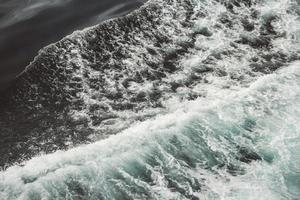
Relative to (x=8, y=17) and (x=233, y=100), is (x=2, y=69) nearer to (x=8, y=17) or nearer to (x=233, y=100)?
(x=8, y=17)

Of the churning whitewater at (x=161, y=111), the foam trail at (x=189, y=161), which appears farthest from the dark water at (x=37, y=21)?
the foam trail at (x=189, y=161)

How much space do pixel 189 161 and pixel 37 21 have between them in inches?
184

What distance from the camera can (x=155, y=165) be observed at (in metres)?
6.56

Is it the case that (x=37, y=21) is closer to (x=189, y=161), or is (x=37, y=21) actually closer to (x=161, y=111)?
(x=161, y=111)

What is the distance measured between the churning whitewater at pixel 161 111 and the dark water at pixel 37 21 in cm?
26

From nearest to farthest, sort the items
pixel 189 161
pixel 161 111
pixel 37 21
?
pixel 189 161 < pixel 161 111 < pixel 37 21

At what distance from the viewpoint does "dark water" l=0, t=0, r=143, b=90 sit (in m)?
8.19

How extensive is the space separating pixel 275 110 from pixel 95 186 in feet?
11.4

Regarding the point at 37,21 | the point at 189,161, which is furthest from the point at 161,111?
the point at 37,21

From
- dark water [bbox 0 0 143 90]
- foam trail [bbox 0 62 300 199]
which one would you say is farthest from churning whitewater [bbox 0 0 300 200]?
dark water [bbox 0 0 143 90]

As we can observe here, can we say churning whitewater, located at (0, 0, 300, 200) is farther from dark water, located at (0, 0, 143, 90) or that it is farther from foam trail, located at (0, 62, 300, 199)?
dark water, located at (0, 0, 143, 90)

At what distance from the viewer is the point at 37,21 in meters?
9.05

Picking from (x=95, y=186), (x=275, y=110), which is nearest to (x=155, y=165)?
(x=95, y=186)

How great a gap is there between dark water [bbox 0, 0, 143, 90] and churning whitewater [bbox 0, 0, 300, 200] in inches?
10.2
